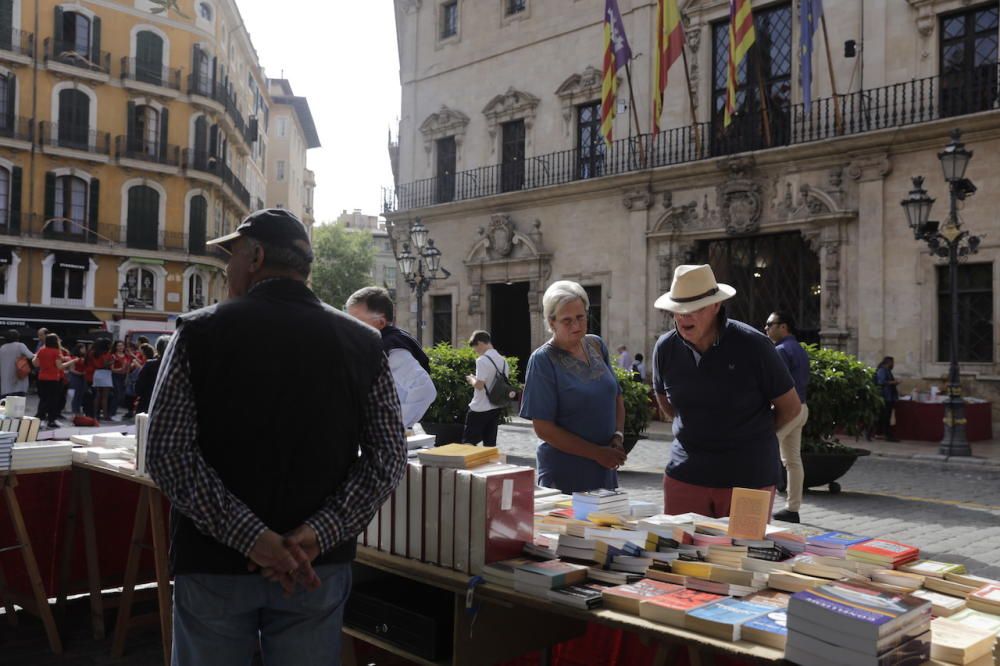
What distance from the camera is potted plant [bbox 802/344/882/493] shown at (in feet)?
32.9

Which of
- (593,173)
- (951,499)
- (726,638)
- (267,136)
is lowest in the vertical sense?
Answer: (951,499)

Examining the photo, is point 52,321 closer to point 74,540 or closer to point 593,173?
point 593,173

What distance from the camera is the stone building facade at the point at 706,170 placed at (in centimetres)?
1723

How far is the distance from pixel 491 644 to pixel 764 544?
982 millimetres

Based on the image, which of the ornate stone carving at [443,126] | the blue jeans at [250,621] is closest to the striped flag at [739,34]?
the ornate stone carving at [443,126]

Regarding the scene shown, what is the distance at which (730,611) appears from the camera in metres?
2.36

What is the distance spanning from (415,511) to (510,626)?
0.53 meters

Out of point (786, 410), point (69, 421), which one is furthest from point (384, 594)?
point (69, 421)

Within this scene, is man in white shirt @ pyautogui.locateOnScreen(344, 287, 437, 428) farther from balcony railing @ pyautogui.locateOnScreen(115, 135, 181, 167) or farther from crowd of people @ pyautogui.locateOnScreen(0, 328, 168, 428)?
balcony railing @ pyautogui.locateOnScreen(115, 135, 181, 167)

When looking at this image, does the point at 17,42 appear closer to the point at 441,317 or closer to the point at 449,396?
the point at 441,317

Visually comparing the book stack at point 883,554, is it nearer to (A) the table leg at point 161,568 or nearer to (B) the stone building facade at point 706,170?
(A) the table leg at point 161,568

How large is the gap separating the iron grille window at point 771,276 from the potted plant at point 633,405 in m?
8.31

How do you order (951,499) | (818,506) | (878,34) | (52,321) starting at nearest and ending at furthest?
(818,506)
(951,499)
(878,34)
(52,321)

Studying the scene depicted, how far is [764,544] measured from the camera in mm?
2877
